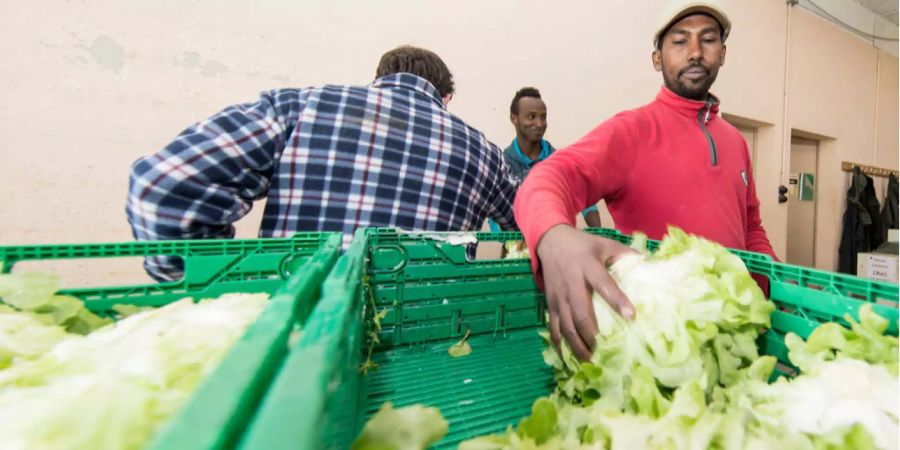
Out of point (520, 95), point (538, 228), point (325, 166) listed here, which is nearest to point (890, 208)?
point (520, 95)

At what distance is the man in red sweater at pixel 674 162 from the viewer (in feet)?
3.39

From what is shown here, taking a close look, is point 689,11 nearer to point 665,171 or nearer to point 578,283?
point 665,171

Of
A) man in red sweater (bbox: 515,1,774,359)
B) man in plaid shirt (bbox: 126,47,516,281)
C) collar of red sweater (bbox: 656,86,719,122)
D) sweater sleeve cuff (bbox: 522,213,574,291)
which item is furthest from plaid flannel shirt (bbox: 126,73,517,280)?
collar of red sweater (bbox: 656,86,719,122)

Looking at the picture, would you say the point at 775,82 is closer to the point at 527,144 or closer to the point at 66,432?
the point at 527,144

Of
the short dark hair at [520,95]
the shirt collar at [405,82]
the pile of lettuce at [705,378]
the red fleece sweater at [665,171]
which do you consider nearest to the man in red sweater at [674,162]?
the red fleece sweater at [665,171]

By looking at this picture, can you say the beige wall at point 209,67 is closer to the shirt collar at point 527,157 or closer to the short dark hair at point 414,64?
the shirt collar at point 527,157

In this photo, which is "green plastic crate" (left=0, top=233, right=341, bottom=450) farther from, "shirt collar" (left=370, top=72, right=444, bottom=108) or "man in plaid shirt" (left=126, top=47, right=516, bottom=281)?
"shirt collar" (left=370, top=72, right=444, bottom=108)

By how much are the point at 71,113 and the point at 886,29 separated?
8.50m

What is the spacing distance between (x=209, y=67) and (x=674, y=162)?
2.05m

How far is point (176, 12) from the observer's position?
1907mm

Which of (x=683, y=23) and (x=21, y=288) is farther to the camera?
(x=683, y=23)

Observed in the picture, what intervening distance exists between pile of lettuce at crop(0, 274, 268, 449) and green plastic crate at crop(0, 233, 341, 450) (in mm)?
56

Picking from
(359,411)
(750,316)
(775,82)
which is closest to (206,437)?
(359,411)

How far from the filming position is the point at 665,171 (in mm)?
1182
